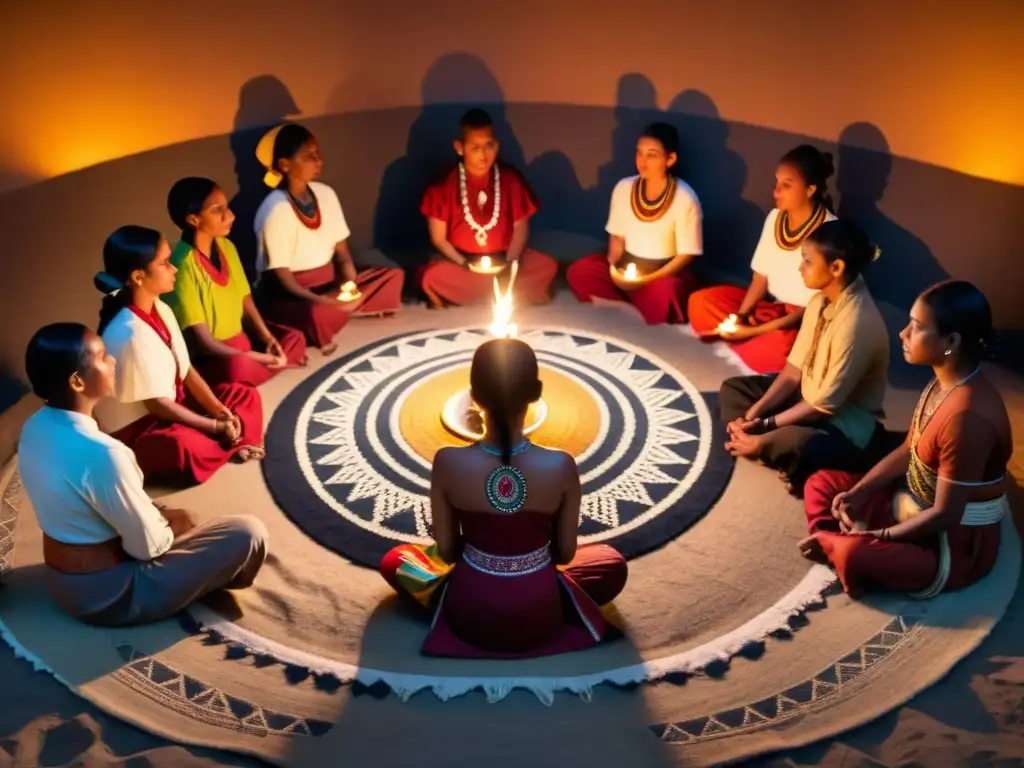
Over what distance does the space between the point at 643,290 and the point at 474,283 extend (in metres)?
1.09

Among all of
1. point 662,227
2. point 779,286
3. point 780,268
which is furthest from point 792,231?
point 662,227

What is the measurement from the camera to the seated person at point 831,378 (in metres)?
4.11

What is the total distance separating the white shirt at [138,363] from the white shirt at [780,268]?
10.5 feet

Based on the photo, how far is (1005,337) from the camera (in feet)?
17.5

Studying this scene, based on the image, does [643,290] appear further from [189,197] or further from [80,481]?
[80,481]

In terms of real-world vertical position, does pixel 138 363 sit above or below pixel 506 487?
above

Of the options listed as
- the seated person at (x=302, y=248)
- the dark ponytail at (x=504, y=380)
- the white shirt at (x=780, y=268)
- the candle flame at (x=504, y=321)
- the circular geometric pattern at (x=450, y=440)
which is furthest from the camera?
the seated person at (x=302, y=248)

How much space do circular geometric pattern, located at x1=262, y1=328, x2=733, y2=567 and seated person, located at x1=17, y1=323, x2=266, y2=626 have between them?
64 cm

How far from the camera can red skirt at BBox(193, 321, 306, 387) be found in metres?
4.99

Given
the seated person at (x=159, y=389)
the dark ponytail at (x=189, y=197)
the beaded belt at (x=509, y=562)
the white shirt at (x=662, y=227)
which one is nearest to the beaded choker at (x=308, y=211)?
the dark ponytail at (x=189, y=197)

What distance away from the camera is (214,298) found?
4887mm

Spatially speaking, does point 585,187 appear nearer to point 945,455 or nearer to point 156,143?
point 156,143

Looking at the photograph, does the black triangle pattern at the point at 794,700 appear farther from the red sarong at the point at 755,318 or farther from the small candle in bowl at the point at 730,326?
the small candle in bowl at the point at 730,326

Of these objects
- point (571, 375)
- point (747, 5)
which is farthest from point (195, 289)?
point (747, 5)
